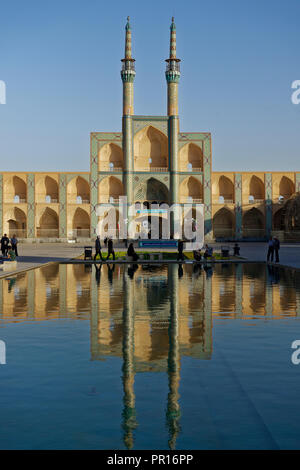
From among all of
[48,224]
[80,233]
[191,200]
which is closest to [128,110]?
[191,200]

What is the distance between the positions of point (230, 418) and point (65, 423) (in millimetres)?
1263

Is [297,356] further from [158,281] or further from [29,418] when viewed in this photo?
[158,281]

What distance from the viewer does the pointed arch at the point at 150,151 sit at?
164ft

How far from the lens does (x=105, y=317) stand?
27.8 feet

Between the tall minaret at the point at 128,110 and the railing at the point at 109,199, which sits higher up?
the tall minaret at the point at 128,110

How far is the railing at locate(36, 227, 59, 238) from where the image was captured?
51600mm

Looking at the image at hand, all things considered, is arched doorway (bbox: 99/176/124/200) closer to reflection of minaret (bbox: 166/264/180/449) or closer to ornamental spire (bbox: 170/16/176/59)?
ornamental spire (bbox: 170/16/176/59)

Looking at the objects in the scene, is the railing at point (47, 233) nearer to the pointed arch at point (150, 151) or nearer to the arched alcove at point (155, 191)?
the arched alcove at point (155, 191)

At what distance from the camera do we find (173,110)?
4850 centimetres

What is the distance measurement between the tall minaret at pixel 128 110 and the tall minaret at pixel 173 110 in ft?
11.7

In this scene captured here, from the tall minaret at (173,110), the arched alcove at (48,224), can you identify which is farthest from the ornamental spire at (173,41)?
the arched alcove at (48,224)

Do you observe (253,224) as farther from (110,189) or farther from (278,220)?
(110,189)

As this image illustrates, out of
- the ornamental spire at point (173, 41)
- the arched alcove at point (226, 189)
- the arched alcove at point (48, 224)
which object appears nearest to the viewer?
the ornamental spire at point (173, 41)
